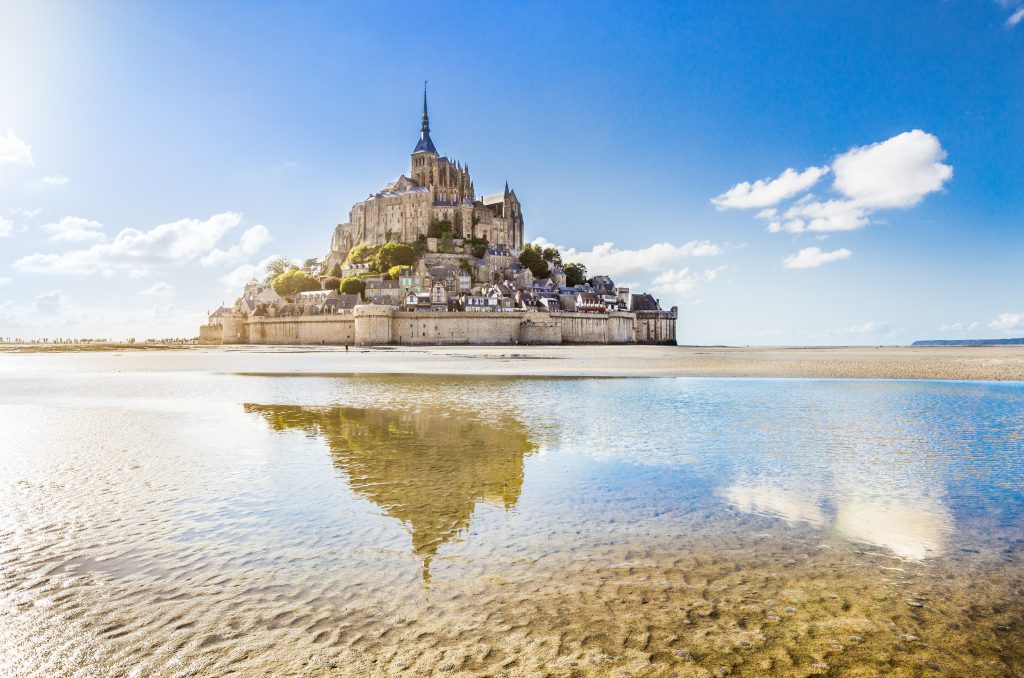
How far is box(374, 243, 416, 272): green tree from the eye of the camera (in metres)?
76.4

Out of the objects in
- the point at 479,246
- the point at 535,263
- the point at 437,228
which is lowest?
the point at 535,263

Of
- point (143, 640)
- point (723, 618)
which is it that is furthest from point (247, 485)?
point (723, 618)

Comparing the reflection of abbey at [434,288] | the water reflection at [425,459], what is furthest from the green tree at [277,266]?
the water reflection at [425,459]

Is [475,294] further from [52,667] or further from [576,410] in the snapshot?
[52,667]

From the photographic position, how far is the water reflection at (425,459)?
5223 mm

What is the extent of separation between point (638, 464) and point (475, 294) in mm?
63960

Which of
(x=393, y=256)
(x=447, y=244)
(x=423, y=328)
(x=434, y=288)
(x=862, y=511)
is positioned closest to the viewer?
(x=862, y=511)

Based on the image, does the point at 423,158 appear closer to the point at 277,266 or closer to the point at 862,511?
the point at 277,266

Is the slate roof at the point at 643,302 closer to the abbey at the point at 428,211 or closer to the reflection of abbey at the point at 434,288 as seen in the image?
the reflection of abbey at the point at 434,288

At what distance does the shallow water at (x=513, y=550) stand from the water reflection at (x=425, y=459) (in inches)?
2.1

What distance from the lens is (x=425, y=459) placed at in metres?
7.46

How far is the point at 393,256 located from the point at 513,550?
247 feet

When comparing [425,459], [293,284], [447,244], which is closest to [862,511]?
[425,459]

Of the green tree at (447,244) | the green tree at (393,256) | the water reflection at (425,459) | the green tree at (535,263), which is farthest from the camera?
the green tree at (535,263)
